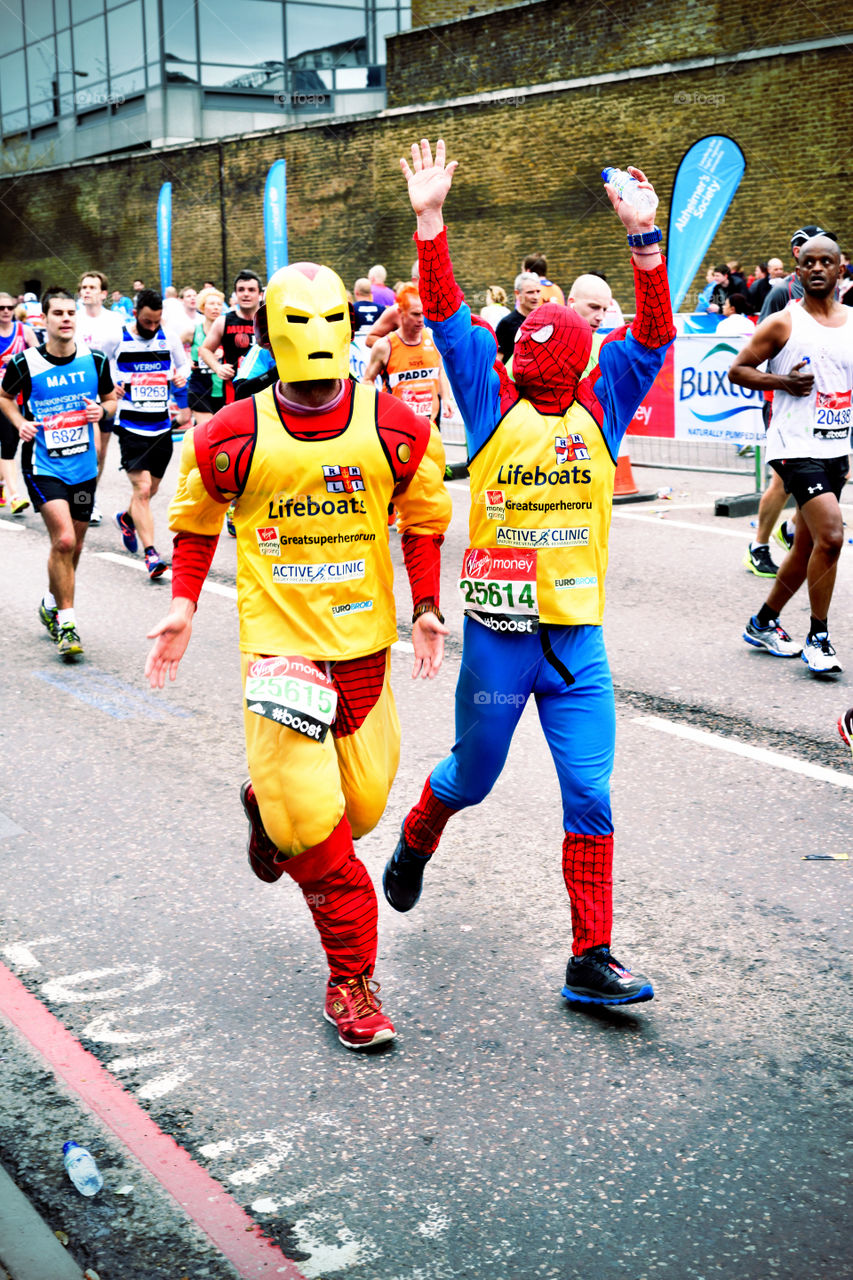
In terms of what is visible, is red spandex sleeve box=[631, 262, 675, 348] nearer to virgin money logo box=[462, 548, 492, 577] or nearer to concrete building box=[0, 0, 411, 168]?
virgin money logo box=[462, 548, 492, 577]

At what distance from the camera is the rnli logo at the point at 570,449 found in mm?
3754

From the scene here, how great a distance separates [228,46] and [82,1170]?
123 feet

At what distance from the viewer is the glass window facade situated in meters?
35.9

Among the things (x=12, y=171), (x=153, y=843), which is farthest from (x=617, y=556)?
(x=12, y=171)

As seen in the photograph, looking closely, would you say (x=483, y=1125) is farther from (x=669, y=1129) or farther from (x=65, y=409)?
(x=65, y=409)

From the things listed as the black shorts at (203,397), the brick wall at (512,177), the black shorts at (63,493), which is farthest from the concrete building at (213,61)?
the black shorts at (63,493)

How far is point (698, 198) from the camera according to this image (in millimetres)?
14383

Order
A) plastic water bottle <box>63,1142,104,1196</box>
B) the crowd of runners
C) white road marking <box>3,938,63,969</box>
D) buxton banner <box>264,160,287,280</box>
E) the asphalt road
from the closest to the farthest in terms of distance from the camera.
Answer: the asphalt road, plastic water bottle <box>63,1142,104,1196</box>, the crowd of runners, white road marking <box>3,938,63,969</box>, buxton banner <box>264,160,287,280</box>

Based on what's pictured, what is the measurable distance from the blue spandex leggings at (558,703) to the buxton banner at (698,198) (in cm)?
1121

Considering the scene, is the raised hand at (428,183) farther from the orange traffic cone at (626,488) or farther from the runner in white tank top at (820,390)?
the orange traffic cone at (626,488)

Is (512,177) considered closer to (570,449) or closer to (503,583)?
(570,449)

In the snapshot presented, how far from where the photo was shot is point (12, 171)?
4409 cm

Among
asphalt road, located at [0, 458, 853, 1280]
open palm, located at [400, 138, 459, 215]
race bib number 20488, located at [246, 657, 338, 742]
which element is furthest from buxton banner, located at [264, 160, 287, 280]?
race bib number 20488, located at [246, 657, 338, 742]

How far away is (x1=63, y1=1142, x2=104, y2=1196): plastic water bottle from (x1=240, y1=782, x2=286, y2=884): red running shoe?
2.75 ft
